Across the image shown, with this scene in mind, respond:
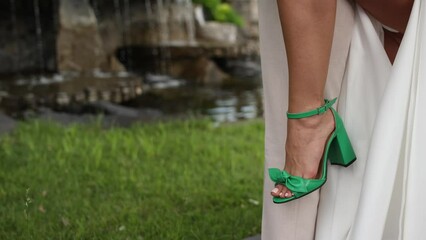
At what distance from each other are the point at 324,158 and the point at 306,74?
18 cm

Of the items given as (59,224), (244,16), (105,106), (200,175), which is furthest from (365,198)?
(244,16)

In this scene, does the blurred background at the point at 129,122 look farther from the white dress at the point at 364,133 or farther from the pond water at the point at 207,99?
the white dress at the point at 364,133

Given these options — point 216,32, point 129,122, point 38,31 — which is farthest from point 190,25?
point 129,122

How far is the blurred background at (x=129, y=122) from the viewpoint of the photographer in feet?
8.10

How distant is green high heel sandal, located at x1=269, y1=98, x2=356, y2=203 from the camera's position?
1.45m

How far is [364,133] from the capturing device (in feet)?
4.98

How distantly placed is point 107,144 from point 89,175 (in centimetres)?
68

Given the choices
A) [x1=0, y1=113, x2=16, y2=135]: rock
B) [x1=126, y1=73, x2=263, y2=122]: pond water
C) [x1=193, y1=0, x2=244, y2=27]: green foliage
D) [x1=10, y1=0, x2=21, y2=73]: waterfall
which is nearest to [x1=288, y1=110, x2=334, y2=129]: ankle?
[x1=0, y1=113, x2=16, y2=135]: rock

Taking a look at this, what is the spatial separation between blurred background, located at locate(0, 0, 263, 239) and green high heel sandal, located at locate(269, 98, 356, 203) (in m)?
0.81

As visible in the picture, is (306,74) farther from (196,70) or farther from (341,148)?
(196,70)

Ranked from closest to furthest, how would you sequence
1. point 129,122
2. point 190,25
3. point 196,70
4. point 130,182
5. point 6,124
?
point 130,182 < point 6,124 < point 129,122 < point 196,70 < point 190,25

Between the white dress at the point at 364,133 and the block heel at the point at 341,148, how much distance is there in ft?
0.08

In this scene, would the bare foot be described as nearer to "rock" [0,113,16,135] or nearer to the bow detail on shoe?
the bow detail on shoe

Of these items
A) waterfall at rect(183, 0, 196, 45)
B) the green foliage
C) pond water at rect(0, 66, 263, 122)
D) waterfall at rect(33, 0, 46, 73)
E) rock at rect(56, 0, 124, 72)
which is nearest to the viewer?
pond water at rect(0, 66, 263, 122)
